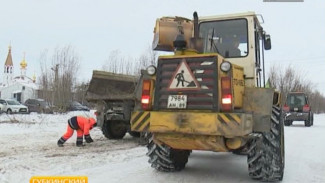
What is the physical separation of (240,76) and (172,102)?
1235mm

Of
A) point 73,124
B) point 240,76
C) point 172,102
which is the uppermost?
point 240,76

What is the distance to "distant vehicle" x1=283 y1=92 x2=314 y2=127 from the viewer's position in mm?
21688

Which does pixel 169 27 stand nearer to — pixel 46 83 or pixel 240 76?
pixel 240 76

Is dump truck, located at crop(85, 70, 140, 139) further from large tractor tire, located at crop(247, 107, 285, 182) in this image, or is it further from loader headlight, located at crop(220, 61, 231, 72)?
loader headlight, located at crop(220, 61, 231, 72)

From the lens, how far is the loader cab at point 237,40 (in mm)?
6215

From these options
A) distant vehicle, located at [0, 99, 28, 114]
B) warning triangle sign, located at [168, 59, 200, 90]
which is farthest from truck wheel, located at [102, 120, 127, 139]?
distant vehicle, located at [0, 99, 28, 114]

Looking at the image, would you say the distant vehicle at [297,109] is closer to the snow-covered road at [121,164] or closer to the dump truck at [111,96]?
the snow-covered road at [121,164]

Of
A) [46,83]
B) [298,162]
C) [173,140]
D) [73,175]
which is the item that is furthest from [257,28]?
[46,83]

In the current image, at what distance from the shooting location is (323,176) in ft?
21.2

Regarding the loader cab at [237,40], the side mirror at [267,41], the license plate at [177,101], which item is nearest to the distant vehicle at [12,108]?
the loader cab at [237,40]

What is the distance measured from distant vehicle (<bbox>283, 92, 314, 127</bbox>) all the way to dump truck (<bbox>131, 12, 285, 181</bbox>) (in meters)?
16.5

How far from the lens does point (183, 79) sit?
5516 millimetres

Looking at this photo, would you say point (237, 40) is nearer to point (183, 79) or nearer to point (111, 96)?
point (183, 79)

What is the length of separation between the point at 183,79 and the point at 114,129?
21.7 ft
